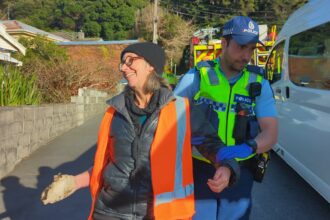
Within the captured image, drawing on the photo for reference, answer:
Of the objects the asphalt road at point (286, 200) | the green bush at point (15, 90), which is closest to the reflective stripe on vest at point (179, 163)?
the asphalt road at point (286, 200)

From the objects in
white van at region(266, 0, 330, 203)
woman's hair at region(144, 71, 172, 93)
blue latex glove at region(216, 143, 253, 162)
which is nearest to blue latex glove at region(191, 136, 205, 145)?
blue latex glove at region(216, 143, 253, 162)

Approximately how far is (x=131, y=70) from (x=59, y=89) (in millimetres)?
10052

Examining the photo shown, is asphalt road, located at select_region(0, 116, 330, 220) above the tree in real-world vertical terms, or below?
below

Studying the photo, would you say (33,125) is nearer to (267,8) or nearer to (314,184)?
(314,184)

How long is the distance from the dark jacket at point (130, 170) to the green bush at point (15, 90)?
5.65 m

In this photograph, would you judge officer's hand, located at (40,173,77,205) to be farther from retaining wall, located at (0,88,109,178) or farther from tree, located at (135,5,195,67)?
tree, located at (135,5,195,67)

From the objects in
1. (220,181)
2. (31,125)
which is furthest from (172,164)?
(31,125)

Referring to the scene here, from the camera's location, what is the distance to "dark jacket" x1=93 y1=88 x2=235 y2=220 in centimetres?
221

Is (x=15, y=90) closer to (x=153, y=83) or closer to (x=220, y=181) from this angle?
(x=153, y=83)

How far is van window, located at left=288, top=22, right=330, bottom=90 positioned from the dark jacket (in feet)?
9.33

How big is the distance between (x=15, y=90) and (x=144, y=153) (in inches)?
248

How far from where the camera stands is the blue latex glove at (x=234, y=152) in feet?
7.52

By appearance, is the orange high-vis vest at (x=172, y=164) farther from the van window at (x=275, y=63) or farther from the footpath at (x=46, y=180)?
the van window at (x=275, y=63)

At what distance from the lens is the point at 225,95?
8.47 feet
